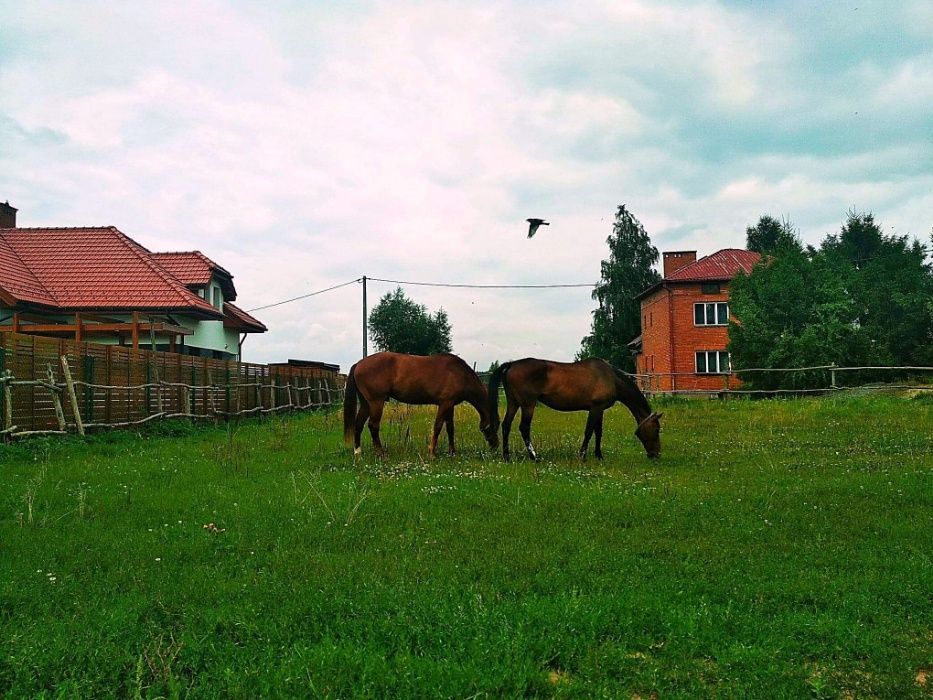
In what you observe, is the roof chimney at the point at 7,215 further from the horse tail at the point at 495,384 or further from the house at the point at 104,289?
the horse tail at the point at 495,384

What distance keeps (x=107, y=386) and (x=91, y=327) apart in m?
12.1

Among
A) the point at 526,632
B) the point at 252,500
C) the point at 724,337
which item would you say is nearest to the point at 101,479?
the point at 252,500

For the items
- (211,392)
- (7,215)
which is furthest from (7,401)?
(7,215)

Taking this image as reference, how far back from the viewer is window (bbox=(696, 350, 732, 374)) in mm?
53875

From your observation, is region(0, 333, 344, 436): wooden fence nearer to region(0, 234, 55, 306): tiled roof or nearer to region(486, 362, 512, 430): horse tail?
region(486, 362, 512, 430): horse tail

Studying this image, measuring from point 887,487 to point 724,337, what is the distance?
4521 cm

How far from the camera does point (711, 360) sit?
54.2 m

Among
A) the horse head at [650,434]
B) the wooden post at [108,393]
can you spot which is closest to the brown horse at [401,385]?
the horse head at [650,434]

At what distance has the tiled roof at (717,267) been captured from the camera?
53.6 m

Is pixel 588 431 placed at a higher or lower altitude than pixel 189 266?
lower

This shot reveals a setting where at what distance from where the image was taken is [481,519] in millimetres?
8312

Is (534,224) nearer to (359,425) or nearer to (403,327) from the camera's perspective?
(359,425)

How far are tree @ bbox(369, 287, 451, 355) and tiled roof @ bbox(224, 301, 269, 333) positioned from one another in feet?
74.3

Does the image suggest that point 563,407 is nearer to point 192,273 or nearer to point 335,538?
point 335,538
